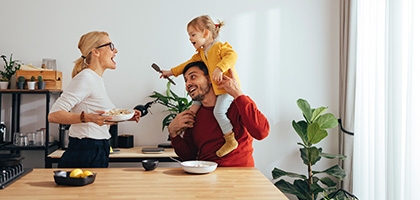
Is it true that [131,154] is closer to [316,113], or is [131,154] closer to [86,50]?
[86,50]

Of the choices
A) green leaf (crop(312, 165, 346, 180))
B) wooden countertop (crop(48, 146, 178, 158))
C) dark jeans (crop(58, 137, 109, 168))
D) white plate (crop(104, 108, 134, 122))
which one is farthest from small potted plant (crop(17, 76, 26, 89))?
green leaf (crop(312, 165, 346, 180))

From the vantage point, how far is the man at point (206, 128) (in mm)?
2676

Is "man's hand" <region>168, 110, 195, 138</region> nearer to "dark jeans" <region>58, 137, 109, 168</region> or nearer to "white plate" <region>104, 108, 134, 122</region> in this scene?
"white plate" <region>104, 108, 134, 122</region>

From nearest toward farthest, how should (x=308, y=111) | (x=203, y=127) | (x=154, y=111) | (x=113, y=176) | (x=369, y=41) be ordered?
(x=113, y=176) < (x=203, y=127) < (x=369, y=41) < (x=308, y=111) < (x=154, y=111)

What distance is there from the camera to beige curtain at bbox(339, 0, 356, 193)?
4.12 meters

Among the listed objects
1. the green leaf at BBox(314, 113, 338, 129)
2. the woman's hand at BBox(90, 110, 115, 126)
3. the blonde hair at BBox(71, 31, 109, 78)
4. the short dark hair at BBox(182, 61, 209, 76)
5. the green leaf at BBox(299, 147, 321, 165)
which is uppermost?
the blonde hair at BBox(71, 31, 109, 78)

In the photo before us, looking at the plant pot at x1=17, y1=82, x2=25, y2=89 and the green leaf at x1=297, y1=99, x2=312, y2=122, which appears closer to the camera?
the plant pot at x1=17, y1=82, x2=25, y2=89

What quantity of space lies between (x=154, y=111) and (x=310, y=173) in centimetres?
155

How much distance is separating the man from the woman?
17.3 inches

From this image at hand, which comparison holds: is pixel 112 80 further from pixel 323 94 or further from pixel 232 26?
pixel 323 94

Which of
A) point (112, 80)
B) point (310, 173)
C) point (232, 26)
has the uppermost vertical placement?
point (232, 26)

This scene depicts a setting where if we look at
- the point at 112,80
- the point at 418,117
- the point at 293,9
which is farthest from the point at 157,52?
the point at 418,117

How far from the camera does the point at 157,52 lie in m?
4.22

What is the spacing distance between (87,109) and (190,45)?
167 centimetres
